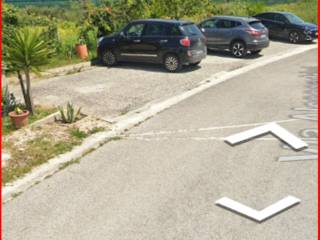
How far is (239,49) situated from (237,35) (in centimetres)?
62

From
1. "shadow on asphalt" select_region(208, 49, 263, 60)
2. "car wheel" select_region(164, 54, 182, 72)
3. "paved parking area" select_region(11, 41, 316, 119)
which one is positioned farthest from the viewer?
"shadow on asphalt" select_region(208, 49, 263, 60)

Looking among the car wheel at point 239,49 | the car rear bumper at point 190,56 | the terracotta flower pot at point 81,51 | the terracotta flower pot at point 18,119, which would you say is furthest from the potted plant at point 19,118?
the car wheel at point 239,49

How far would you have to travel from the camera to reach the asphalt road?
5.25m

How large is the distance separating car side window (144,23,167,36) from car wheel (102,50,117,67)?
1661 mm

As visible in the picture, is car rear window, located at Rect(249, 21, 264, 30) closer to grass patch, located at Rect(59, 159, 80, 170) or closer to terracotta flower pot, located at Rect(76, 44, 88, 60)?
terracotta flower pot, located at Rect(76, 44, 88, 60)

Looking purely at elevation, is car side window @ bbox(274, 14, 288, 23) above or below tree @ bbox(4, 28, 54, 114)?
below

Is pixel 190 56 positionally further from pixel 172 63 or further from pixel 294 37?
pixel 294 37

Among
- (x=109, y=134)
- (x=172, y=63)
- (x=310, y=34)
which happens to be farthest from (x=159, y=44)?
(x=310, y=34)

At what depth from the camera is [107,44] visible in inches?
595

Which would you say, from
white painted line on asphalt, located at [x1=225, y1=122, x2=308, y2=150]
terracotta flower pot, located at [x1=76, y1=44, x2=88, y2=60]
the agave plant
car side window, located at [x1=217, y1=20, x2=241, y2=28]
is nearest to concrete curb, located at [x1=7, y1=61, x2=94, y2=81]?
terracotta flower pot, located at [x1=76, y1=44, x2=88, y2=60]

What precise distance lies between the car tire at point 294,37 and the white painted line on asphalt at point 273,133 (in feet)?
44.7

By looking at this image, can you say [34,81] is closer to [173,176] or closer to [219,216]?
[173,176]

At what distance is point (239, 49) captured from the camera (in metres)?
17.2

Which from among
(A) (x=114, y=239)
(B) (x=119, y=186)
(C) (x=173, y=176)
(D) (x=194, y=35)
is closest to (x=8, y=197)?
(B) (x=119, y=186)
